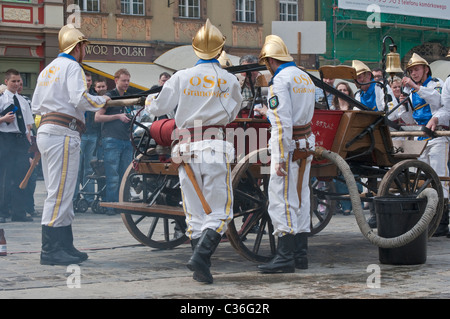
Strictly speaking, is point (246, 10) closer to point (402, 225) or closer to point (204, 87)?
point (402, 225)

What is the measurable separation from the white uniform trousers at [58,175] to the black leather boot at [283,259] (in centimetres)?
186

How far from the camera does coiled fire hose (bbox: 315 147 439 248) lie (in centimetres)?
683

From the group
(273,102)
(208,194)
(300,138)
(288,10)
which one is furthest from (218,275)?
(288,10)

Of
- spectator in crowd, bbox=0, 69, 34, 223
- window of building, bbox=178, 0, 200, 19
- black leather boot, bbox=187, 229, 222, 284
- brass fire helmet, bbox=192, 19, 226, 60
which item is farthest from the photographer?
window of building, bbox=178, 0, 200, 19

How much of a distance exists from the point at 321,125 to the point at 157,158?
164 centimetres

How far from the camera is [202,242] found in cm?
632

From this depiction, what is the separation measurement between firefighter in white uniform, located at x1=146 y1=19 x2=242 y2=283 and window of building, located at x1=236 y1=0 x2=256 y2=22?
2164 cm

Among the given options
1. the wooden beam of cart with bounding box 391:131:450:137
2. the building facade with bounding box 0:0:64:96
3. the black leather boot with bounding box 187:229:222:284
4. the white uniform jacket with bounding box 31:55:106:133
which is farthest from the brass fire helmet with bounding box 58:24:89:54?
the building facade with bounding box 0:0:64:96

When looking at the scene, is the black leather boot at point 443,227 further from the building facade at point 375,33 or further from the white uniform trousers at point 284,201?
the building facade at point 375,33

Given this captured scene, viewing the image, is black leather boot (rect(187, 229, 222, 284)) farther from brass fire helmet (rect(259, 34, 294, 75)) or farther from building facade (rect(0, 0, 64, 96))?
building facade (rect(0, 0, 64, 96))

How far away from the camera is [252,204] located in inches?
290

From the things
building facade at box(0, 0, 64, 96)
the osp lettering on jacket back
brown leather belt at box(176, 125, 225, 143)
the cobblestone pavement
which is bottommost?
the cobblestone pavement

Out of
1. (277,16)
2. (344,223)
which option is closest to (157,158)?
(344,223)
